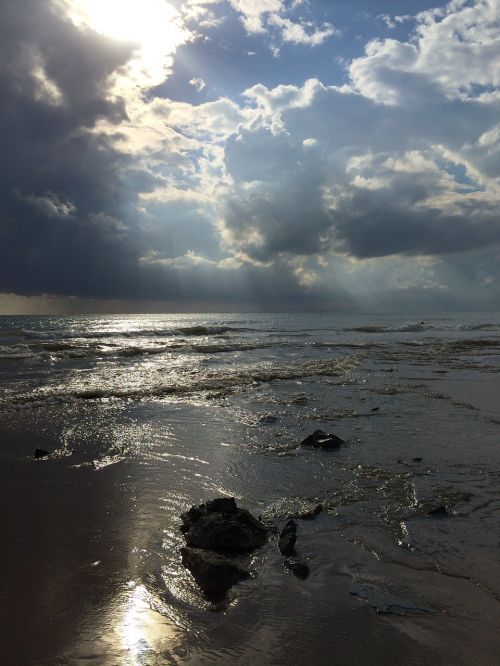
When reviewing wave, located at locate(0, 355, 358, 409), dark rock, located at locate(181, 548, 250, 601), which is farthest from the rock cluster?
wave, located at locate(0, 355, 358, 409)

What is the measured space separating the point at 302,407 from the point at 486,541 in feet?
23.0

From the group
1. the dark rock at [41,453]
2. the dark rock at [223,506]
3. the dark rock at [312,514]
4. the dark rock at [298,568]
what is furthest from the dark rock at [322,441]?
the dark rock at [41,453]

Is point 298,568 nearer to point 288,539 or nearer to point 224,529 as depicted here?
point 288,539

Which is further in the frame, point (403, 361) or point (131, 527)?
point (403, 361)

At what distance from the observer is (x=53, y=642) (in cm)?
294

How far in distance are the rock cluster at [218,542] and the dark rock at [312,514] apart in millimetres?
577

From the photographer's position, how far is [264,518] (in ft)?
15.9

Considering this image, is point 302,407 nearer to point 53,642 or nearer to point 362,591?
point 362,591

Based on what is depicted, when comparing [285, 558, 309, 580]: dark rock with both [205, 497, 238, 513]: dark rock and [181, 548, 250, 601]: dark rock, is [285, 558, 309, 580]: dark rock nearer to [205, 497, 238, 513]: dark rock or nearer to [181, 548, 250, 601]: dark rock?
[181, 548, 250, 601]: dark rock

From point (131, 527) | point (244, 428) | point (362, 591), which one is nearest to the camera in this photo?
point (362, 591)

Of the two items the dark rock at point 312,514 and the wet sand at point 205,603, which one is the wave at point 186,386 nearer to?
the wet sand at point 205,603

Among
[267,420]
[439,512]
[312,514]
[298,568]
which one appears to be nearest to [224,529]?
[298,568]

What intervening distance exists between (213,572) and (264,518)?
1.32 m

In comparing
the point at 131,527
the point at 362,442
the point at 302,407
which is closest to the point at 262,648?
the point at 131,527
